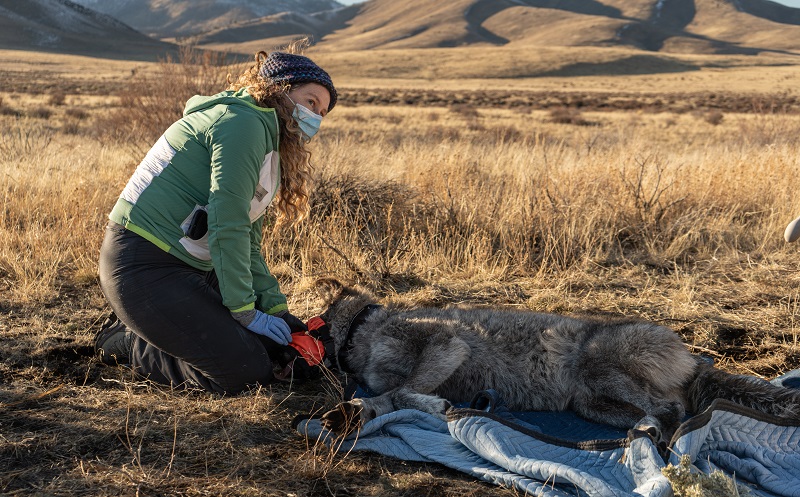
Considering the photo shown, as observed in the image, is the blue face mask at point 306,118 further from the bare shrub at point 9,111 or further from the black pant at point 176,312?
the bare shrub at point 9,111

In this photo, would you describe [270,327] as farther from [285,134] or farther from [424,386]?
[285,134]

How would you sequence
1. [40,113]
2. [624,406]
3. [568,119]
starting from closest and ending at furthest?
[624,406]
[40,113]
[568,119]

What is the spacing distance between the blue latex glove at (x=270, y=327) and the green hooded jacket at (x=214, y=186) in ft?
0.40

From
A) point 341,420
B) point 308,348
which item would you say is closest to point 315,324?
point 308,348

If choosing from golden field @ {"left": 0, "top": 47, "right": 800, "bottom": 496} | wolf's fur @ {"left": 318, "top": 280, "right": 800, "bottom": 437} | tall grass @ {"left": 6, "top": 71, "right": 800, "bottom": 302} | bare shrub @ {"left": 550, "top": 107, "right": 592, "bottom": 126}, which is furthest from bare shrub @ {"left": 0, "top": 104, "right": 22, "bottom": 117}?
wolf's fur @ {"left": 318, "top": 280, "right": 800, "bottom": 437}

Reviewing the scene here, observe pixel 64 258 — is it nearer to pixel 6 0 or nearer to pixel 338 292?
pixel 338 292

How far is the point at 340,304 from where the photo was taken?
4.64 m

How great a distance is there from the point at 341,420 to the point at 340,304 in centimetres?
122

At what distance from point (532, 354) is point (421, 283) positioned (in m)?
2.32

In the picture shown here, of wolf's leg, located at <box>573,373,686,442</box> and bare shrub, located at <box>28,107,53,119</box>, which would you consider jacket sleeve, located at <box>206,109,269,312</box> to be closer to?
wolf's leg, located at <box>573,373,686,442</box>

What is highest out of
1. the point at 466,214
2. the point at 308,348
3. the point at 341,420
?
the point at 466,214

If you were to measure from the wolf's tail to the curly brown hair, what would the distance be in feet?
9.01

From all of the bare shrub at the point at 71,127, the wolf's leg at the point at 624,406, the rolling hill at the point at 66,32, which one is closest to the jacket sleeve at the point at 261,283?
the wolf's leg at the point at 624,406

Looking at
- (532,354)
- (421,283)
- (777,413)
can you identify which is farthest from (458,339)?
(421,283)
